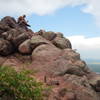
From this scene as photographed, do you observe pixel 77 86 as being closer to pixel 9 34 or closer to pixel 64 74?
pixel 64 74

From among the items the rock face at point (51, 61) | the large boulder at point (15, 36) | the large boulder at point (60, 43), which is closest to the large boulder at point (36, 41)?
the rock face at point (51, 61)

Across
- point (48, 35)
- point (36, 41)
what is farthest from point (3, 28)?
point (48, 35)

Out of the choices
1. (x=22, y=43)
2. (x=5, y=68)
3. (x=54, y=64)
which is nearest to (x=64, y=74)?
(x=54, y=64)

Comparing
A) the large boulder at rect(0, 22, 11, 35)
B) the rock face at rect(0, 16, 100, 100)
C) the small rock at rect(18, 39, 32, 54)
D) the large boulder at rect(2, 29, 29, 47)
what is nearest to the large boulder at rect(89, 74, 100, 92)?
the rock face at rect(0, 16, 100, 100)

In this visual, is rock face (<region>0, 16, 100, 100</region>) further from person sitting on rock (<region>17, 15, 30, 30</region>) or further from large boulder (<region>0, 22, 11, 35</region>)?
person sitting on rock (<region>17, 15, 30, 30</region>)

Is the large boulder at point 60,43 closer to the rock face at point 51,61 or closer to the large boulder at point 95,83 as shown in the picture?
the rock face at point 51,61

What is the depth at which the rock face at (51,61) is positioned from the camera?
3972 centimetres

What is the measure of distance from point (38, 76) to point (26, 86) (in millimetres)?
11935

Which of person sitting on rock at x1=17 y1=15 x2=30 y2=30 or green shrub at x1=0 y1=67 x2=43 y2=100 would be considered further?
person sitting on rock at x1=17 y1=15 x2=30 y2=30

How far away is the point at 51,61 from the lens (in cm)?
4425

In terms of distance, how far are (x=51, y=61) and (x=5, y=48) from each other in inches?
359

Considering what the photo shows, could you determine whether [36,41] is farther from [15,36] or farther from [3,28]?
[3,28]

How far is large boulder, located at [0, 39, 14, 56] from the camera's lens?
4759 cm

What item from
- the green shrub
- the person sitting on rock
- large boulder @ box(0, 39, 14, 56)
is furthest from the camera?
→ the person sitting on rock
